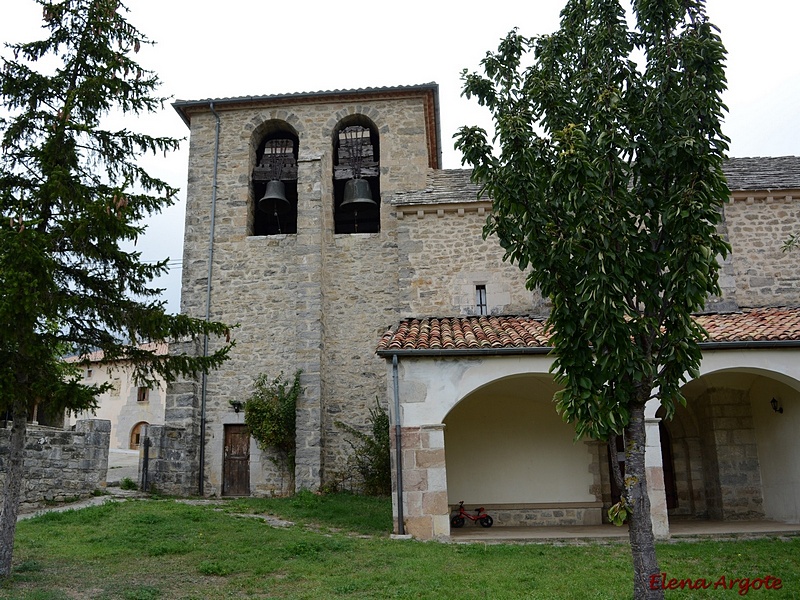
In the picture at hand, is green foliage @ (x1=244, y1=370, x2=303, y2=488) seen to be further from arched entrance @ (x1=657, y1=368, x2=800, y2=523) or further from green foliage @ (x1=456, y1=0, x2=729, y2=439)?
green foliage @ (x1=456, y1=0, x2=729, y2=439)

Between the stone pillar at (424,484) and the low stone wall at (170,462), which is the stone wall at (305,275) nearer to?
the low stone wall at (170,462)

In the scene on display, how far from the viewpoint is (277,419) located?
14.5 m

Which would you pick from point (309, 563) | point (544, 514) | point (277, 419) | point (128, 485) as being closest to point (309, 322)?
point (277, 419)

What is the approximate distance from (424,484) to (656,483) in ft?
10.7

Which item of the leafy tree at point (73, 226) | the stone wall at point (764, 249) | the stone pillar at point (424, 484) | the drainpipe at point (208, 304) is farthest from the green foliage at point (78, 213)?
A: the stone wall at point (764, 249)

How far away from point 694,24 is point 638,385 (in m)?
3.15

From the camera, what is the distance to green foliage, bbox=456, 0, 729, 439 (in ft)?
17.8

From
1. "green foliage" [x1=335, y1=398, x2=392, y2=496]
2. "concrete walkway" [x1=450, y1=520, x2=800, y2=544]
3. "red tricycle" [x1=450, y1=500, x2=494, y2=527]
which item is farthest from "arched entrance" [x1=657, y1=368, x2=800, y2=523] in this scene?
"green foliage" [x1=335, y1=398, x2=392, y2=496]

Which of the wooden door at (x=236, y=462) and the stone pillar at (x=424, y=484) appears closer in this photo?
the stone pillar at (x=424, y=484)

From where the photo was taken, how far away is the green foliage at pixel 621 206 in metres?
5.42

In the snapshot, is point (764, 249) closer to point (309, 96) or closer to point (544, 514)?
point (544, 514)

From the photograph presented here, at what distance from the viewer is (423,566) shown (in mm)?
7637

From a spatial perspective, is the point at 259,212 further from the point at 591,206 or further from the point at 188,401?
the point at 591,206

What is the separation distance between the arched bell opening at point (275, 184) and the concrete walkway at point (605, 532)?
886 cm
